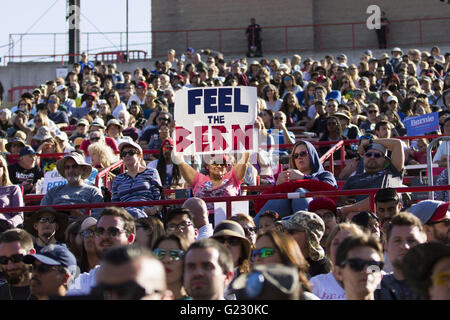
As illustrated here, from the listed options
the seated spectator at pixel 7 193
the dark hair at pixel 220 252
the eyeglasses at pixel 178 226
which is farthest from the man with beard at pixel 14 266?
the seated spectator at pixel 7 193

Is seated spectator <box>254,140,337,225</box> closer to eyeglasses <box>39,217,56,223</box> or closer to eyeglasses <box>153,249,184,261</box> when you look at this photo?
eyeglasses <box>39,217,56,223</box>

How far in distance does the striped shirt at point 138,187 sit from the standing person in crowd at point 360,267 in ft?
15.0

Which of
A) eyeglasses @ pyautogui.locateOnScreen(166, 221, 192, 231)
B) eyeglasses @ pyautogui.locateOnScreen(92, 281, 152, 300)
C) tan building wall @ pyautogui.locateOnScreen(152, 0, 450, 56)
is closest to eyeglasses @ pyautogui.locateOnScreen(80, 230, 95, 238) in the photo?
eyeglasses @ pyautogui.locateOnScreen(166, 221, 192, 231)

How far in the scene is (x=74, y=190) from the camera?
9570 millimetres

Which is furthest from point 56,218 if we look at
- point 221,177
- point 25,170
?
point 25,170

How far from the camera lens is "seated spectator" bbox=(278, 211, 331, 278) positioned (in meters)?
7.00

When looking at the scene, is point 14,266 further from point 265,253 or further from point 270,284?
point 270,284

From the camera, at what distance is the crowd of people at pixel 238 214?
4898 mm

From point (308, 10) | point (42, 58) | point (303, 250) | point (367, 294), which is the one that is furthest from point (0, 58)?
point (367, 294)

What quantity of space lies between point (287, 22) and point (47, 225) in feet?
77.0

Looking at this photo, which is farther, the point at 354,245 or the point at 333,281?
the point at 333,281

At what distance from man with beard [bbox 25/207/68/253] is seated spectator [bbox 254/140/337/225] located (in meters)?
1.85

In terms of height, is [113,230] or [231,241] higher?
[113,230]
